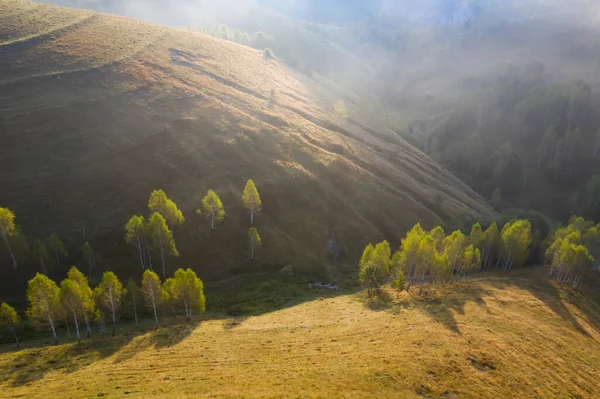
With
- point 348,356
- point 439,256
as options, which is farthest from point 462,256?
point 348,356

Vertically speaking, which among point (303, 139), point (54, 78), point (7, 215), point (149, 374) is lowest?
point (149, 374)

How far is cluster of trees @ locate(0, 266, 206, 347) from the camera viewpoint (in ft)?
159

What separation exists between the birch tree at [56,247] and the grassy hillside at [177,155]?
3195 mm

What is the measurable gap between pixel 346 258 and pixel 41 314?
63659 millimetres

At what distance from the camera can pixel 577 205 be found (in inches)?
6284

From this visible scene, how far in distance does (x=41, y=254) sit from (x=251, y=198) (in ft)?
140

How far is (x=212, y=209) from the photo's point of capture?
269ft

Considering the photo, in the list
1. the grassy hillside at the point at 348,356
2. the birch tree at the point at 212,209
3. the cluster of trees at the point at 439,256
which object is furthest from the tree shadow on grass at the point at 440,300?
the birch tree at the point at 212,209

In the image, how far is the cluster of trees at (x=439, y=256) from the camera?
63.8 metres

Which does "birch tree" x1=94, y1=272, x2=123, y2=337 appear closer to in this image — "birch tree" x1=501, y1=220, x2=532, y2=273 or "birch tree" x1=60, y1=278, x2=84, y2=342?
"birch tree" x1=60, y1=278, x2=84, y2=342

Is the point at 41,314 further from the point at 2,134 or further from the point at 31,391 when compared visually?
the point at 2,134

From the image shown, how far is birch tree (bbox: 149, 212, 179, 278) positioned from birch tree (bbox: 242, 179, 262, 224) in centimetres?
2029

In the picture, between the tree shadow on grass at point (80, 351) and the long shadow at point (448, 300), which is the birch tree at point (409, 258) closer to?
the long shadow at point (448, 300)

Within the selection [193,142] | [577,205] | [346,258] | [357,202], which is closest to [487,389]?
[346,258]
